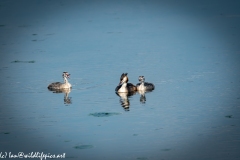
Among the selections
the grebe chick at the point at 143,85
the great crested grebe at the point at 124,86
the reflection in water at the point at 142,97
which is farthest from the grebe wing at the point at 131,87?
the reflection in water at the point at 142,97

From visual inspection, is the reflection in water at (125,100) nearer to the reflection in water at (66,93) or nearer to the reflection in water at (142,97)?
the reflection in water at (142,97)

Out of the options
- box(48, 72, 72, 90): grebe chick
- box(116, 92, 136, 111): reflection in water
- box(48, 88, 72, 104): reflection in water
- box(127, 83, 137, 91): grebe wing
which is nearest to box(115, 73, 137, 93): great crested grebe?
box(127, 83, 137, 91): grebe wing

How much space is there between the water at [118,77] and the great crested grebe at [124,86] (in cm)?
30

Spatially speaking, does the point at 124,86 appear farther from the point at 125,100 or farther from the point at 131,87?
the point at 125,100

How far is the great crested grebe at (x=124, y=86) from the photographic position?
68.6ft

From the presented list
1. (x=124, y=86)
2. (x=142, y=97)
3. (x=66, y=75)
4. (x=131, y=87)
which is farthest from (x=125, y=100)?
(x=66, y=75)

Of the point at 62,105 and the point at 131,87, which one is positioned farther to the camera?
the point at 131,87

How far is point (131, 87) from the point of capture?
21.4m

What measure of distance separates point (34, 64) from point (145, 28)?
307 inches

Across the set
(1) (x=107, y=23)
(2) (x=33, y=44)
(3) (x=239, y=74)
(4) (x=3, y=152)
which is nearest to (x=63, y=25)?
(1) (x=107, y=23)

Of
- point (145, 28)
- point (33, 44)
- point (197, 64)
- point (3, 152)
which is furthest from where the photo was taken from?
point (145, 28)

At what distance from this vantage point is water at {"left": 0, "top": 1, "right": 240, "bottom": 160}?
15.8 meters

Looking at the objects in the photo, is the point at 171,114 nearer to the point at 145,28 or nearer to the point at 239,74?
the point at 239,74

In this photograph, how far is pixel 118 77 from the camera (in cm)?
2230
